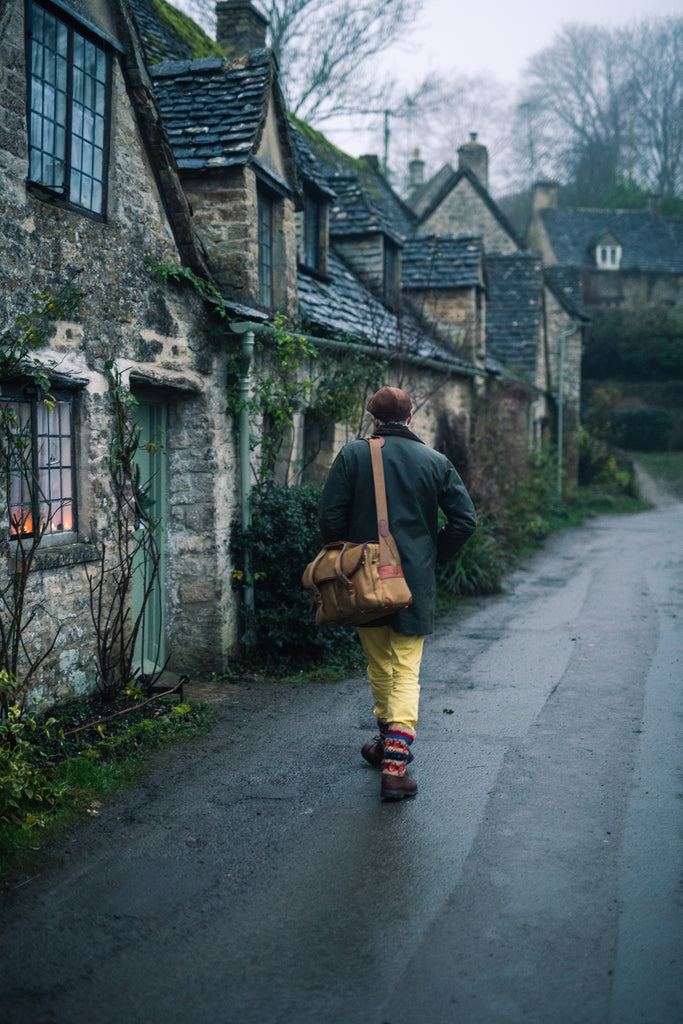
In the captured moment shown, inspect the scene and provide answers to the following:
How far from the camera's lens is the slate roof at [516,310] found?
23812mm

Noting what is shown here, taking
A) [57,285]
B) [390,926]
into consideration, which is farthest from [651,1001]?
[57,285]

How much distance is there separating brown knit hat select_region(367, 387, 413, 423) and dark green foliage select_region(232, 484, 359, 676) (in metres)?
2.64

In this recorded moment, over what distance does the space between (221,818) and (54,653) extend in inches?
74.6

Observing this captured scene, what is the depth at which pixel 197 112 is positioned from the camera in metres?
8.54

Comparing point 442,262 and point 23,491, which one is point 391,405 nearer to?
point 23,491

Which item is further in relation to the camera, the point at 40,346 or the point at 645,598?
the point at 645,598

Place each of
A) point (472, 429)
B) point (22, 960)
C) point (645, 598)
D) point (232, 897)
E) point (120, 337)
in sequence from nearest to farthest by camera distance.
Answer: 1. point (22, 960)
2. point (232, 897)
3. point (120, 337)
4. point (645, 598)
5. point (472, 429)

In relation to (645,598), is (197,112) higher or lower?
higher

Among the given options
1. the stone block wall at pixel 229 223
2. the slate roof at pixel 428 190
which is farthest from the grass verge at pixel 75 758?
the slate roof at pixel 428 190

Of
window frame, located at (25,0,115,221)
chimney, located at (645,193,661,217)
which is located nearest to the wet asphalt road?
window frame, located at (25,0,115,221)

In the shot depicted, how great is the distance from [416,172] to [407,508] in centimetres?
3586

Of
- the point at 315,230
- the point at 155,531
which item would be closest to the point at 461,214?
the point at 315,230

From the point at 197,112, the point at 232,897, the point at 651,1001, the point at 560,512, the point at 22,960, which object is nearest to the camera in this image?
the point at 651,1001

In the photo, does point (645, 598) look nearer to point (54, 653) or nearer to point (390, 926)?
point (54, 653)
